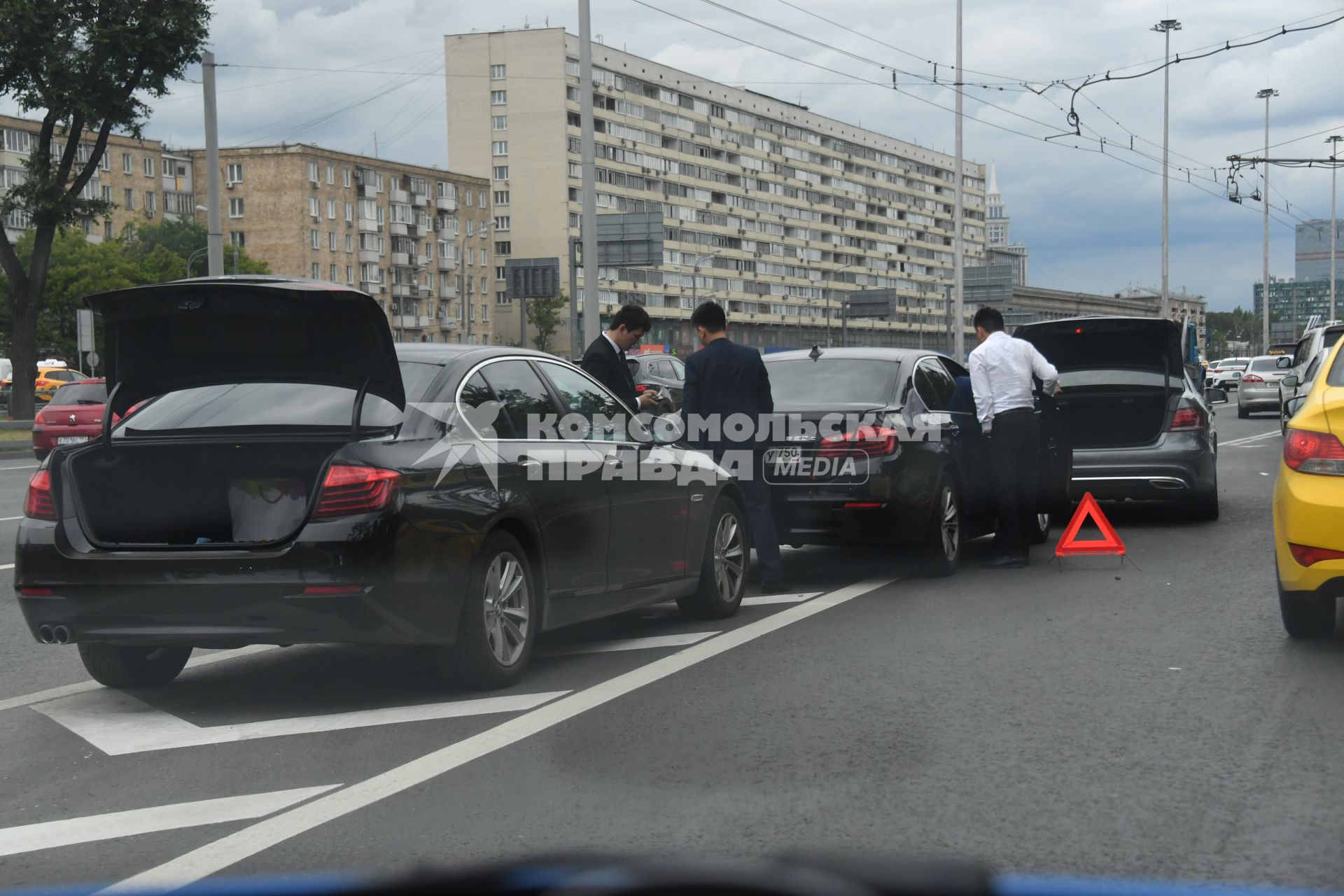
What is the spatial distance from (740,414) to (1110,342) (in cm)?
555

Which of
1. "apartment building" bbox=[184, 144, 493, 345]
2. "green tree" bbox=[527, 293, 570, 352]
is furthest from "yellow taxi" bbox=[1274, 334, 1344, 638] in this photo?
"green tree" bbox=[527, 293, 570, 352]

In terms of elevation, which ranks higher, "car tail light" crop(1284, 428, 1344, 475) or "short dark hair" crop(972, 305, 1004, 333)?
A: "short dark hair" crop(972, 305, 1004, 333)

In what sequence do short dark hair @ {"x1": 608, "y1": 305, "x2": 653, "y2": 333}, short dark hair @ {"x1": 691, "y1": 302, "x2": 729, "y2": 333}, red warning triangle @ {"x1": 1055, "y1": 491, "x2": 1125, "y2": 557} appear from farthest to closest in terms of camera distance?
red warning triangle @ {"x1": 1055, "y1": 491, "x2": 1125, "y2": 557} < short dark hair @ {"x1": 608, "y1": 305, "x2": 653, "y2": 333} < short dark hair @ {"x1": 691, "y1": 302, "x2": 729, "y2": 333}

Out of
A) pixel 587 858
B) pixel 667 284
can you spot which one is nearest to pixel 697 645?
pixel 587 858

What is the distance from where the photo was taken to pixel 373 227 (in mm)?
106875

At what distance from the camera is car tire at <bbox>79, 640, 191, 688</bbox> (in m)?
6.62

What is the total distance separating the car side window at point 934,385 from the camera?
10.5 meters

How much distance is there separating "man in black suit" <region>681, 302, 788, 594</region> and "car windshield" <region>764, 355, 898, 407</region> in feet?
1.96

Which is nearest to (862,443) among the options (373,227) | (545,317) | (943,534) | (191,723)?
(943,534)

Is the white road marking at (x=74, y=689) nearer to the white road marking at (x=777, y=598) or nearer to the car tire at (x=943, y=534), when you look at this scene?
the white road marking at (x=777, y=598)

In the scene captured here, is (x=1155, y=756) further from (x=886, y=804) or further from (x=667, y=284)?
(x=667, y=284)

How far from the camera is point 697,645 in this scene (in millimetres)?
7531

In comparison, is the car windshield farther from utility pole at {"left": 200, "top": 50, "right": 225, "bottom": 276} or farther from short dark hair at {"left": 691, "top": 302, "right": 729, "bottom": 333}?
utility pole at {"left": 200, "top": 50, "right": 225, "bottom": 276}

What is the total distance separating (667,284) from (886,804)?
116m
